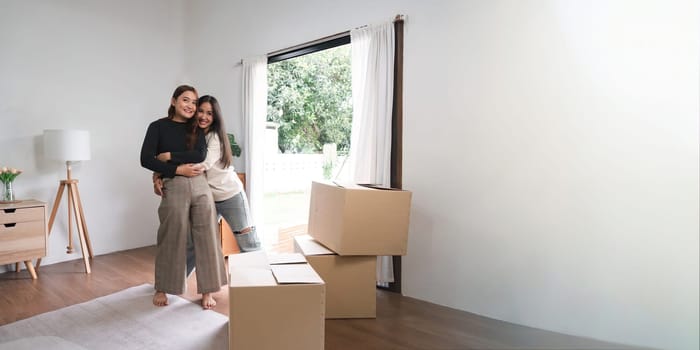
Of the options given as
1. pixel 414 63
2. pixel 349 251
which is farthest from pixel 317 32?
pixel 349 251

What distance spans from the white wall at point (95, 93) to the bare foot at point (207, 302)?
Result: 1.91 metres

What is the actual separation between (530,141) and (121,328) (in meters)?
2.52

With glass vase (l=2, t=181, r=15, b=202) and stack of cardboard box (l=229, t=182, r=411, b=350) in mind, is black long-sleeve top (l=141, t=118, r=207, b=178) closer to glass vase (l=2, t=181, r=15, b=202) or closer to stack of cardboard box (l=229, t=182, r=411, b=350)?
stack of cardboard box (l=229, t=182, r=411, b=350)

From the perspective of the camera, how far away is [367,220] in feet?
7.48

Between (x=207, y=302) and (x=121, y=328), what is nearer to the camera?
(x=121, y=328)

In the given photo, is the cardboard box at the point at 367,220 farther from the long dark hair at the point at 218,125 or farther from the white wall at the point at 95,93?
the white wall at the point at 95,93

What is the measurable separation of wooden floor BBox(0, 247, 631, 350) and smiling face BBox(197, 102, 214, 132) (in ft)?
3.89

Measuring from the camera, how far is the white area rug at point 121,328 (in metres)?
2.00

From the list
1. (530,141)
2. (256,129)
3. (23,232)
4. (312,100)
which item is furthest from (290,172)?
(530,141)

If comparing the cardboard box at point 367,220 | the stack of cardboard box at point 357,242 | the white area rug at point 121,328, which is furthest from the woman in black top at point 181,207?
the cardboard box at point 367,220

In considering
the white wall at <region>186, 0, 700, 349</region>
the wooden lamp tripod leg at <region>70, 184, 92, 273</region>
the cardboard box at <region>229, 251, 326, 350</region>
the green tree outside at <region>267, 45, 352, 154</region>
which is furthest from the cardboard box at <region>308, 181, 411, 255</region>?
the wooden lamp tripod leg at <region>70, 184, 92, 273</region>

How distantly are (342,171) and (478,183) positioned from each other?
46.3 inches

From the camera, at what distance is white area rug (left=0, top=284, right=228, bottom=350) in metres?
2.00

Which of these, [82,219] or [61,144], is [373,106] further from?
[82,219]
